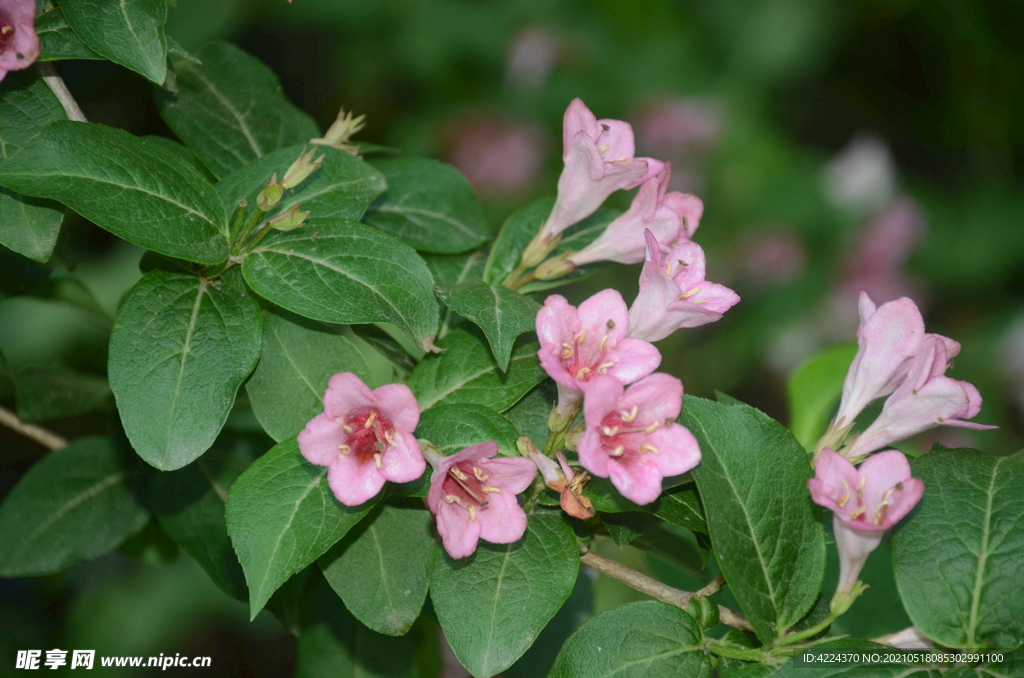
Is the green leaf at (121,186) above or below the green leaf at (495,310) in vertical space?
above

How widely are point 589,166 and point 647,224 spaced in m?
0.13

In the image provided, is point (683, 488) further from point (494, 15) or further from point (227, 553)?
point (494, 15)

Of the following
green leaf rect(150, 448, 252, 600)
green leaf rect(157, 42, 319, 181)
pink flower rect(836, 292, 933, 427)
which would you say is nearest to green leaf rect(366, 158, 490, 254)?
green leaf rect(157, 42, 319, 181)

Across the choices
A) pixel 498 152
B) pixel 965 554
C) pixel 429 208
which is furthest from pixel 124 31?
pixel 498 152

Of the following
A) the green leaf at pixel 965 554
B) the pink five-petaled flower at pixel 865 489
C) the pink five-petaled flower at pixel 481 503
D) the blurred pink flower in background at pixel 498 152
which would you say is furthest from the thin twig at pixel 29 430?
the blurred pink flower in background at pixel 498 152

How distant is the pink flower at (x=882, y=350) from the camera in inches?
45.0

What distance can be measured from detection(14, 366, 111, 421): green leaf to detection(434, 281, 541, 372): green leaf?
2.59 feet

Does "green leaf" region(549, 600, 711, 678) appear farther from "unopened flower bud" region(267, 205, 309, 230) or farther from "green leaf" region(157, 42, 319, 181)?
"green leaf" region(157, 42, 319, 181)

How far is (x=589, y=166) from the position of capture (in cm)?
125

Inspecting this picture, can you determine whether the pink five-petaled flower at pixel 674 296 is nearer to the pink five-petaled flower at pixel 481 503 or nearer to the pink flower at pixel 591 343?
the pink flower at pixel 591 343

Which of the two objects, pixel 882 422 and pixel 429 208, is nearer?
pixel 882 422

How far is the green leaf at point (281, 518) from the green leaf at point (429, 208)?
1.57 ft

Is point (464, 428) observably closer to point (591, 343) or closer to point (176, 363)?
point (591, 343)

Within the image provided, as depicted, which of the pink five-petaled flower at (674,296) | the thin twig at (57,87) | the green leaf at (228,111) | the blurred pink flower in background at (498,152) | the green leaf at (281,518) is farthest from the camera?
the blurred pink flower in background at (498,152)
